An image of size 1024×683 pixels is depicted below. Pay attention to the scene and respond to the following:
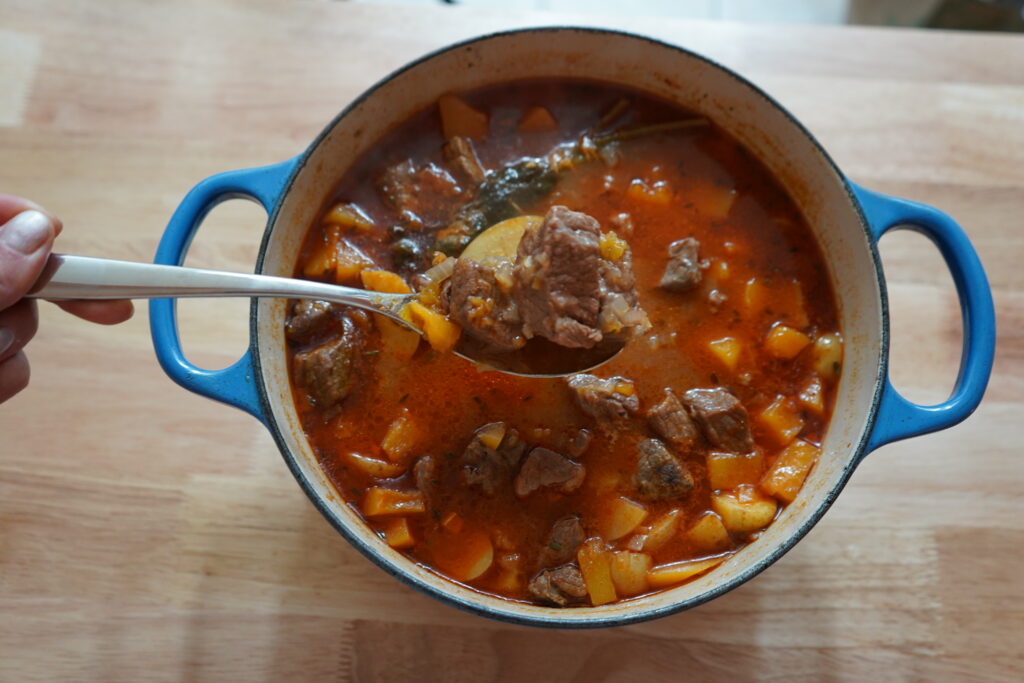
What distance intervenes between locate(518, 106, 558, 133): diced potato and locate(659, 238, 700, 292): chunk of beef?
69 cm

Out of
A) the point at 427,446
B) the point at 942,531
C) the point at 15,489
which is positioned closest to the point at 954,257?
the point at 942,531

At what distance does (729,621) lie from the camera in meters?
2.90

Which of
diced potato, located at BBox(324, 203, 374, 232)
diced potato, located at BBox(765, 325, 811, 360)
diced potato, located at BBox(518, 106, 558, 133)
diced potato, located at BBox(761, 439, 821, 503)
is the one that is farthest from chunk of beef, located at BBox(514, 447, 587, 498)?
diced potato, located at BBox(518, 106, 558, 133)

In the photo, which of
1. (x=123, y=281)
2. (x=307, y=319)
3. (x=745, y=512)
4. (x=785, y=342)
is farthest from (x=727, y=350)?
(x=123, y=281)

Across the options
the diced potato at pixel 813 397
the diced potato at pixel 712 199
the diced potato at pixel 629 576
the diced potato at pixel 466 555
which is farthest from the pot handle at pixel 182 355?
the diced potato at pixel 813 397

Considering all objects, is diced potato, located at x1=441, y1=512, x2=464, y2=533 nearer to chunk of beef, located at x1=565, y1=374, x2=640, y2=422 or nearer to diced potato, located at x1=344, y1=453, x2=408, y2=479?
diced potato, located at x1=344, y1=453, x2=408, y2=479

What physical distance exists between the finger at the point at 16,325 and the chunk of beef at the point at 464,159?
1507mm

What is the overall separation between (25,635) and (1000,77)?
4.49 meters

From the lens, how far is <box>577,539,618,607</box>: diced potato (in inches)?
→ 105

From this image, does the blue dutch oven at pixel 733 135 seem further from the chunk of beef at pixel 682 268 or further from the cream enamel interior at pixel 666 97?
the chunk of beef at pixel 682 268

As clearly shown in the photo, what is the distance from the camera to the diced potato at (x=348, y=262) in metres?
2.84

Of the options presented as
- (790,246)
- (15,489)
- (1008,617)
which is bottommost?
(15,489)

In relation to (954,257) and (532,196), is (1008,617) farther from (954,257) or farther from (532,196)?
(532,196)

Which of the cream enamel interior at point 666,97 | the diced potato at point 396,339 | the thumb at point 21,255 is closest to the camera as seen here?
the thumb at point 21,255
